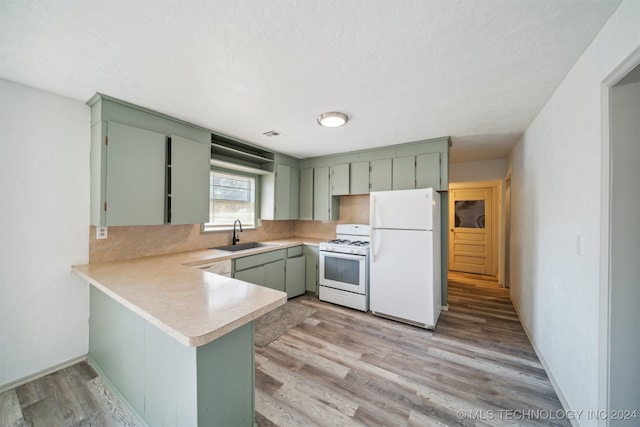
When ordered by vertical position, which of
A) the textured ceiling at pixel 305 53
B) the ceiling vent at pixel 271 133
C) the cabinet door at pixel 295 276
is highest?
the ceiling vent at pixel 271 133

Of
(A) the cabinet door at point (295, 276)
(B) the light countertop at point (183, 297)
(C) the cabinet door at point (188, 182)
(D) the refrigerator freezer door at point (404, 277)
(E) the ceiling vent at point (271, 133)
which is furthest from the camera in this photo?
(A) the cabinet door at point (295, 276)

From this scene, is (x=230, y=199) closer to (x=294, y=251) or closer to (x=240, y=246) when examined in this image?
(x=240, y=246)

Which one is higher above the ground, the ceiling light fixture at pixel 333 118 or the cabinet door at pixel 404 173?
the ceiling light fixture at pixel 333 118

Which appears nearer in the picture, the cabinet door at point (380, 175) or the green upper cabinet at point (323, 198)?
the cabinet door at point (380, 175)

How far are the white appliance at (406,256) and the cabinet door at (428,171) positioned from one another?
218 mm

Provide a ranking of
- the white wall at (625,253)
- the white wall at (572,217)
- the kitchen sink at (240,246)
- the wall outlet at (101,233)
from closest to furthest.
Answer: the white wall at (625,253)
the white wall at (572,217)
the wall outlet at (101,233)
the kitchen sink at (240,246)

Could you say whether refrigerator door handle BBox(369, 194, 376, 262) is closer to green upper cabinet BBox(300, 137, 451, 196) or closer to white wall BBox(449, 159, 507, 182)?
green upper cabinet BBox(300, 137, 451, 196)

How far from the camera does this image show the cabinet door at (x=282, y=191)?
3.84 metres

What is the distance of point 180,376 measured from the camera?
46.7 inches

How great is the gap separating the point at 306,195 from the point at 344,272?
1.60 m

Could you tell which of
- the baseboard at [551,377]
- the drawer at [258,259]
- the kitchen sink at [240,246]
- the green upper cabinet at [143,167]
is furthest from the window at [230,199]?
the baseboard at [551,377]

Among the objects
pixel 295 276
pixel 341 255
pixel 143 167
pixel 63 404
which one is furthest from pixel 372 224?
pixel 63 404

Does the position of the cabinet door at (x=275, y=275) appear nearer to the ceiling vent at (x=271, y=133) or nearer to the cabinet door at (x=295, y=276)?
the cabinet door at (x=295, y=276)

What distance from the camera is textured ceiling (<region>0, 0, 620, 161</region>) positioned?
1.14 meters
